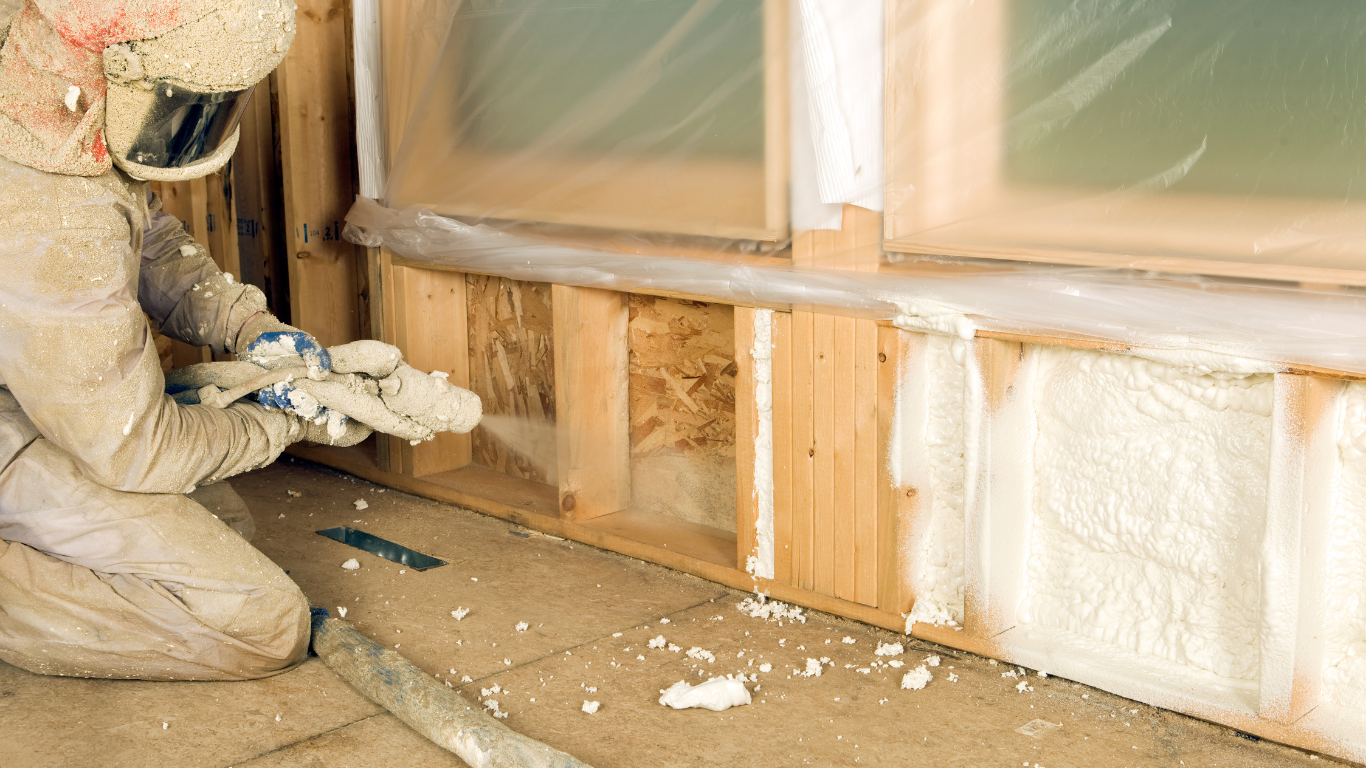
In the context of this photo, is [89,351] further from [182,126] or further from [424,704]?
[424,704]

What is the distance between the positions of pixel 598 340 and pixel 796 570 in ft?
2.77

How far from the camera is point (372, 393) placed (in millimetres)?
2486

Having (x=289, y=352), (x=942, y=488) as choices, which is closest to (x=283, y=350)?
(x=289, y=352)

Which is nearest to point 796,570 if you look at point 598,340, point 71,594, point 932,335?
point 932,335

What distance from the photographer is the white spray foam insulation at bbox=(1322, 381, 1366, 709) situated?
1.89m

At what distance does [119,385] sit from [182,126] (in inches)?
18.4

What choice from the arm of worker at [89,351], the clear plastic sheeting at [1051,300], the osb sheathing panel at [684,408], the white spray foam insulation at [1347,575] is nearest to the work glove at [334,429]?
the arm of worker at [89,351]

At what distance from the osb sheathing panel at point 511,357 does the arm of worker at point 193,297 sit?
0.85m

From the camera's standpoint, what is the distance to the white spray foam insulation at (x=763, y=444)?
2.59m

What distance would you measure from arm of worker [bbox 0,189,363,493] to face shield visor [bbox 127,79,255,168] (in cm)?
13

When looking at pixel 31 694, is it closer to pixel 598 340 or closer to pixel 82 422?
pixel 82 422

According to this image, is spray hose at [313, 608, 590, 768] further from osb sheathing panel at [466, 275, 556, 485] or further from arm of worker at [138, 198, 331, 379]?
osb sheathing panel at [466, 275, 556, 485]

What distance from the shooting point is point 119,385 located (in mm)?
2092

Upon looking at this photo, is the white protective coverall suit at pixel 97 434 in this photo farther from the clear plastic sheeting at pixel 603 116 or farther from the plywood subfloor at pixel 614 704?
the clear plastic sheeting at pixel 603 116
